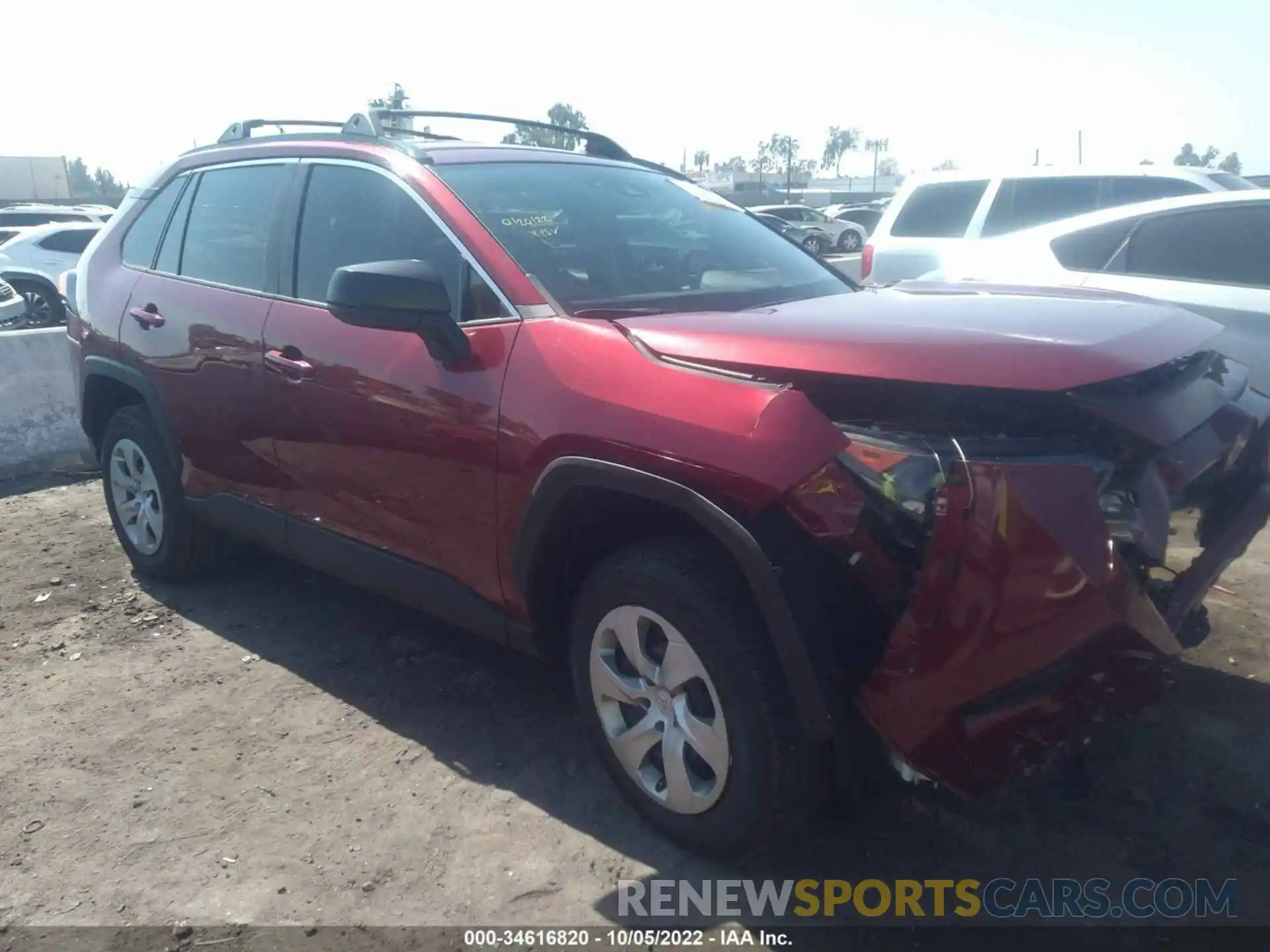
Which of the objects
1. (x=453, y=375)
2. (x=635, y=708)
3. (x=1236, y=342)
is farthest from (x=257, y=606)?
(x=1236, y=342)

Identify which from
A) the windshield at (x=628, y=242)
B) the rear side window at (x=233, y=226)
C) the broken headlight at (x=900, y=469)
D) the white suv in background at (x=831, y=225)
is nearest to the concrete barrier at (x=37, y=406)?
the rear side window at (x=233, y=226)

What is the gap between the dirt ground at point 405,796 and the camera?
266 cm

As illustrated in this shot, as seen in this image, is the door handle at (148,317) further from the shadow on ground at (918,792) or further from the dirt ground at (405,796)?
the shadow on ground at (918,792)

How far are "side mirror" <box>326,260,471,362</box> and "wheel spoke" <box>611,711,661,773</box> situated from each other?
45.3 inches

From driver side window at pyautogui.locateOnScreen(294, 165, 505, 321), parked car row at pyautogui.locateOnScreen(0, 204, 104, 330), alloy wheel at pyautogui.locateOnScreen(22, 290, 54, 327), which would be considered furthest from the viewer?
alloy wheel at pyautogui.locateOnScreen(22, 290, 54, 327)

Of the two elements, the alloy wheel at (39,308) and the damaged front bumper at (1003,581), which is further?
the alloy wheel at (39,308)

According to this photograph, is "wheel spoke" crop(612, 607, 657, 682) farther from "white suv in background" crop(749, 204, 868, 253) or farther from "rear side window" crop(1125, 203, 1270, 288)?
"white suv in background" crop(749, 204, 868, 253)

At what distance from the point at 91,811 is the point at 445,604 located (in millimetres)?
1187

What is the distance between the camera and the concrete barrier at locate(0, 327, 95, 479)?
673 centimetres

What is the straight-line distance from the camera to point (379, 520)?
338 cm

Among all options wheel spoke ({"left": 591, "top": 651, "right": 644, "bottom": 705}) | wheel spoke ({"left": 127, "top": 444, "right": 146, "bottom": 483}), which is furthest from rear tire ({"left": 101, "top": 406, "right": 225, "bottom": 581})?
wheel spoke ({"left": 591, "top": 651, "right": 644, "bottom": 705})

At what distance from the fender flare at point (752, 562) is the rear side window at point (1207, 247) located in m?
4.00

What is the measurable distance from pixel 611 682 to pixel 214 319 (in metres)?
2.24

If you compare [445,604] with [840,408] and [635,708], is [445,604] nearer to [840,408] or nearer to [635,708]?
[635,708]
